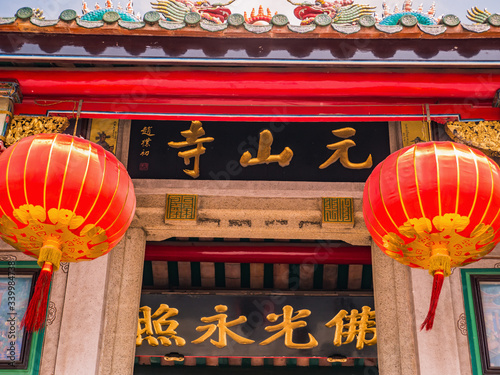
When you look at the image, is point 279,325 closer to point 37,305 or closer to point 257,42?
point 257,42

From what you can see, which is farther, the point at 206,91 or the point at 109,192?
the point at 206,91

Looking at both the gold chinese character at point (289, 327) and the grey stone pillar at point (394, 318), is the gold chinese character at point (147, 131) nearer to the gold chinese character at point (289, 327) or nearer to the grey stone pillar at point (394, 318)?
the grey stone pillar at point (394, 318)

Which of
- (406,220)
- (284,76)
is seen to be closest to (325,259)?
(284,76)

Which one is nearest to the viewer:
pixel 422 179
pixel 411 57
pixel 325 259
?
pixel 422 179

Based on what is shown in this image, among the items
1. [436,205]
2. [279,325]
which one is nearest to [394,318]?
[436,205]

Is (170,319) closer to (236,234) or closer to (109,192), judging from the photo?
(236,234)

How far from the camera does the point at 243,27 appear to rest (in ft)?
15.9

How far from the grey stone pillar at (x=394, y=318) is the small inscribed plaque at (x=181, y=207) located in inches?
64.2

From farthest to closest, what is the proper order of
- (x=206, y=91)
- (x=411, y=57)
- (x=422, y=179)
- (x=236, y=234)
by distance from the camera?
(x=236, y=234)
(x=206, y=91)
(x=411, y=57)
(x=422, y=179)

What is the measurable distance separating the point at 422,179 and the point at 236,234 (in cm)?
218

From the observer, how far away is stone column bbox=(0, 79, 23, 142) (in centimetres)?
518

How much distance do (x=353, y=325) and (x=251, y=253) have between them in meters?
1.82

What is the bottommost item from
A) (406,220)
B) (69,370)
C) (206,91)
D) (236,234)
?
(69,370)

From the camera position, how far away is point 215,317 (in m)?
8.62
